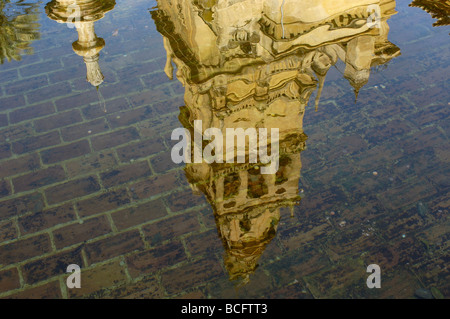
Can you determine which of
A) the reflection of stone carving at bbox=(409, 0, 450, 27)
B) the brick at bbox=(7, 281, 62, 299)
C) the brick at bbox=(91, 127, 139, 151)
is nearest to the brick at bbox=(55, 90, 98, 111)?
the brick at bbox=(91, 127, 139, 151)

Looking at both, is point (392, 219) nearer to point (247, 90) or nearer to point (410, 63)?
point (247, 90)

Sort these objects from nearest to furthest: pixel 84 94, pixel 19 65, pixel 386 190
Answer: pixel 386 190 < pixel 84 94 < pixel 19 65

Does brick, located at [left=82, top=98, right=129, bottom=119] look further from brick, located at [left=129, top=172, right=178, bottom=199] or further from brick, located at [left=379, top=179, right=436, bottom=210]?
brick, located at [left=379, top=179, right=436, bottom=210]

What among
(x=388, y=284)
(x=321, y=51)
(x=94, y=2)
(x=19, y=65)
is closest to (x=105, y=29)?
(x=19, y=65)

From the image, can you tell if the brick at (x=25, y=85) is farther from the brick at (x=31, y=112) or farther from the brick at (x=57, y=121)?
the brick at (x=57, y=121)

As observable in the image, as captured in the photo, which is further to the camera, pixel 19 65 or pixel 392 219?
pixel 19 65

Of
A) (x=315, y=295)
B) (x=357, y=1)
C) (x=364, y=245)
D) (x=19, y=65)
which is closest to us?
(x=357, y=1)
